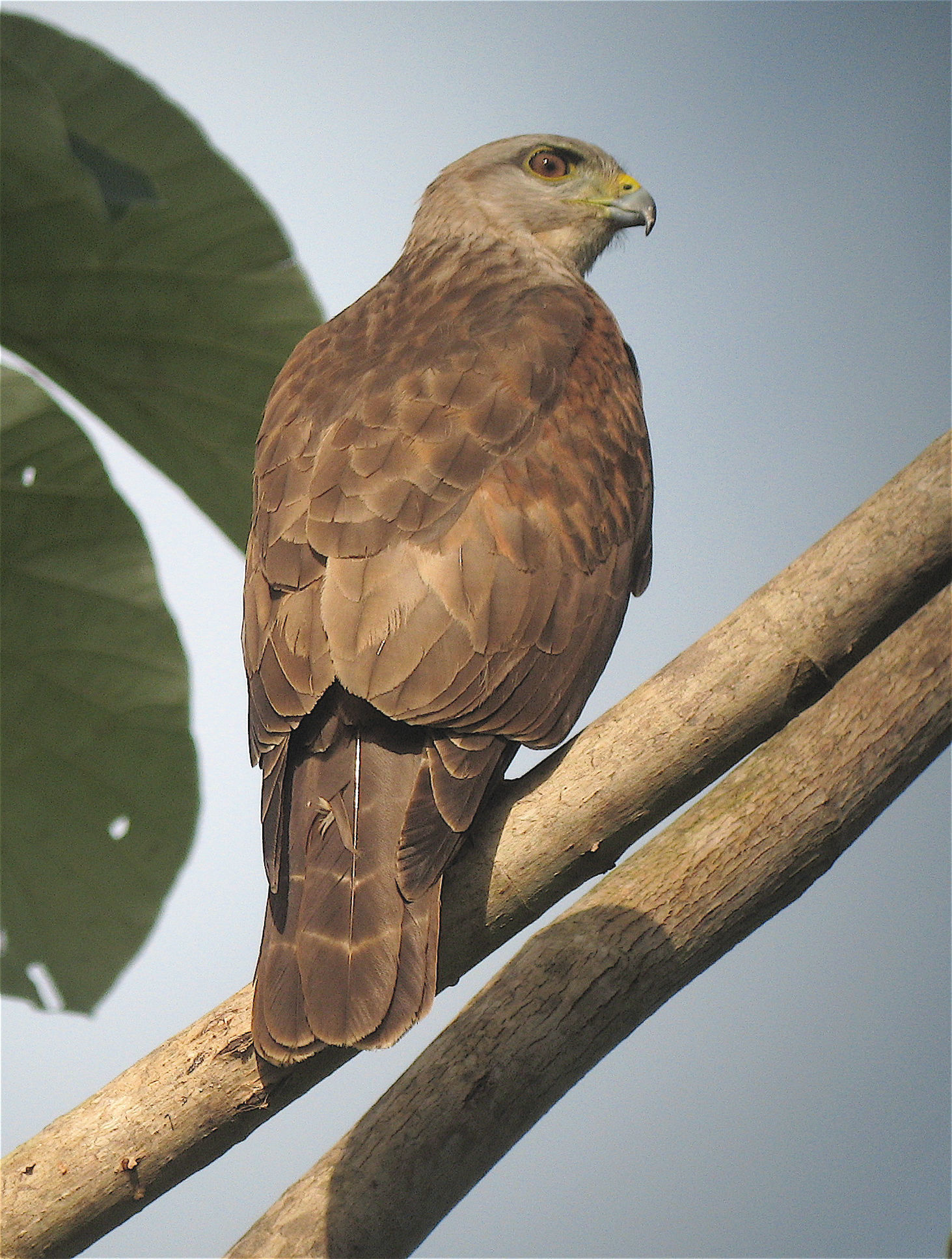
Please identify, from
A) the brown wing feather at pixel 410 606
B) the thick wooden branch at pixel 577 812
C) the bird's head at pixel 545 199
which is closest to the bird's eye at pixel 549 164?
the bird's head at pixel 545 199

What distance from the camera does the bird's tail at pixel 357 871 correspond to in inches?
80.9

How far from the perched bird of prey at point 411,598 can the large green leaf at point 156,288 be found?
174cm

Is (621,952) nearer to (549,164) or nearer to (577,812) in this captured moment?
(577,812)

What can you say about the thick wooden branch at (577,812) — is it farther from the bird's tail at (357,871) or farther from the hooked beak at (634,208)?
the hooked beak at (634,208)

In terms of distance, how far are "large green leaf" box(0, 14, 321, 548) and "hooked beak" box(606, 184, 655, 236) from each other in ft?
4.69

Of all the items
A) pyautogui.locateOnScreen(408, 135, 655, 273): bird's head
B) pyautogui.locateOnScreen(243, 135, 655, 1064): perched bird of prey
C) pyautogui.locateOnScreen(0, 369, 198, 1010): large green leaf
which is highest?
pyautogui.locateOnScreen(408, 135, 655, 273): bird's head

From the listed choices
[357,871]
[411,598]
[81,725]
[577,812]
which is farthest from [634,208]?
[81,725]

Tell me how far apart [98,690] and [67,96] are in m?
2.27

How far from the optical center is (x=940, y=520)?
2381 millimetres

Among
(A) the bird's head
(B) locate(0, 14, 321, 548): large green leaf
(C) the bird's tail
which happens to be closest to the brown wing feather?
(C) the bird's tail

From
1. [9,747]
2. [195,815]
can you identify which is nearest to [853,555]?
[195,815]

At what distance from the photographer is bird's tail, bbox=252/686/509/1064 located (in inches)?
80.9

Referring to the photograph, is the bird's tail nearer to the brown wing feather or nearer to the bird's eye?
the brown wing feather

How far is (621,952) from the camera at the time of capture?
7.25ft
